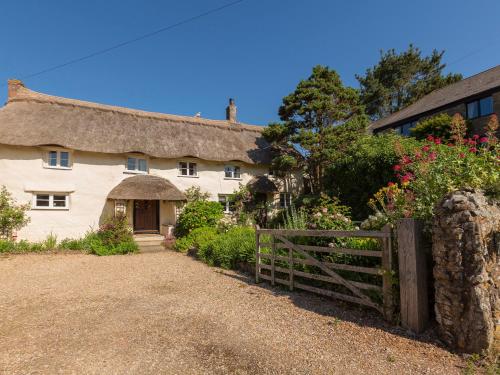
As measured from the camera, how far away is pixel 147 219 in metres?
16.1

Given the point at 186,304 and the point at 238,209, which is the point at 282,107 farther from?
the point at 186,304

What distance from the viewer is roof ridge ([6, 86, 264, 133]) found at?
51.8 feet

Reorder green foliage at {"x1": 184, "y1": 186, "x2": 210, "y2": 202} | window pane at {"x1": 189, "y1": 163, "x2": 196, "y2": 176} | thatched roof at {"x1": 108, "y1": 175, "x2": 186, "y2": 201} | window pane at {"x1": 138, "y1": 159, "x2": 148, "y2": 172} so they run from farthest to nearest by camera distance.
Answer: window pane at {"x1": 189, "y1": 163, "x2": 196, "y2": 176} → green foliage at {"x1": 184, "y1": 186, "x2": 210, "y2": 202} → window pane at {"x1": 138, "y1": 159, "x2": 148, "y2": 172} → thatched roof at {"x1": 108, "y1": 175, "x2": 186, "y2": 201}

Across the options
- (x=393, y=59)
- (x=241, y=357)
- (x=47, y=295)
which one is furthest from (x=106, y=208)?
(x=393, y=59)

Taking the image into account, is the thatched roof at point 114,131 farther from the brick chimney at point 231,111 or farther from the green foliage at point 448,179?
the green foliage at point 448,179

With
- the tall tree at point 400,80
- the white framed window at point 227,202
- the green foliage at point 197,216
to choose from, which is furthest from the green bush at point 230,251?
the tall tree at point 400,80

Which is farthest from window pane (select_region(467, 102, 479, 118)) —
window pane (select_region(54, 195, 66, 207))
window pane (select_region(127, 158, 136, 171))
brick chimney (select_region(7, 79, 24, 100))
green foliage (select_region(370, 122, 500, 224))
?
brick chimney (select_region(7, 79, 24, 100))

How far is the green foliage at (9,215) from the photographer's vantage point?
480 inches

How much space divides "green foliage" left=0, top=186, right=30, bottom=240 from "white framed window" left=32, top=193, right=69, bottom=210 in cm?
61

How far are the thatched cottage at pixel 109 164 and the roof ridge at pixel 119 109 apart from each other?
87 millimetres

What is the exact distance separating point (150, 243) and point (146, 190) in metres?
2.64

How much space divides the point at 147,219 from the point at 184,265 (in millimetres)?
7427

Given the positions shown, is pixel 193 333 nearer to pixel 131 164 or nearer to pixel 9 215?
pixel 9 215

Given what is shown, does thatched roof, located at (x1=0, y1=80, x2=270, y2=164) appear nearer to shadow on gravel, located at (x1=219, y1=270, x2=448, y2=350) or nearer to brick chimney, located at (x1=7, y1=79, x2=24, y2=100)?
brick chimney, located at (x1=7, y1=79, x2=24, y2=100)
